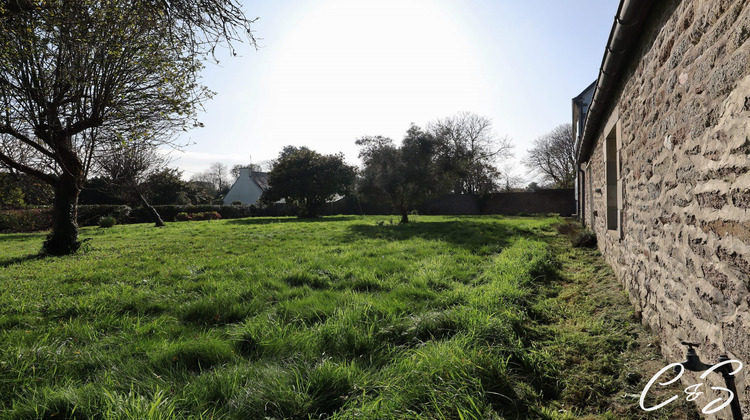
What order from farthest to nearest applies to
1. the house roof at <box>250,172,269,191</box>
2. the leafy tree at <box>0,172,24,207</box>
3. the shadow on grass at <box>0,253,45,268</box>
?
the house roof at <box>250,172,269,191</box> → the leafy tree at <box>0,172,24,207</box> → the shadow on grass at <box>0,253,45,268</box>

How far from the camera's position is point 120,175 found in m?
17.8

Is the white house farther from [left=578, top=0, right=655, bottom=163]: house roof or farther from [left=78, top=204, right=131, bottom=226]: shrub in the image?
[left=578, top=0, right=655, bottom=163]: house roof

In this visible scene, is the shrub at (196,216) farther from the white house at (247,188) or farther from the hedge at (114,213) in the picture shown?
the white house at (247,188)

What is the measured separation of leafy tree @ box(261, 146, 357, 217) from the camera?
2484 centimetres

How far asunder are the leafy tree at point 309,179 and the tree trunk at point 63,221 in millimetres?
16011

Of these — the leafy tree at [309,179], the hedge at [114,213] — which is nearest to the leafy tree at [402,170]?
the leafy tree at [309,179]

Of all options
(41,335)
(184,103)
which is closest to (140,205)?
(184,103)

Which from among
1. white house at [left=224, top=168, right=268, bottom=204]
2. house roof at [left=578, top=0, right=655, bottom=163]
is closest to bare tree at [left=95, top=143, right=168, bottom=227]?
house roof at [left=578, top=0, right=655, bottom=163]

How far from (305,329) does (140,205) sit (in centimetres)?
2414

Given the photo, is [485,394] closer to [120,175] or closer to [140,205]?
[120,175]

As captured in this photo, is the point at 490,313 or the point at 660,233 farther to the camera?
the point at 490,313

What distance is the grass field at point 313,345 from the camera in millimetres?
2119

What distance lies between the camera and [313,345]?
9.50 ft

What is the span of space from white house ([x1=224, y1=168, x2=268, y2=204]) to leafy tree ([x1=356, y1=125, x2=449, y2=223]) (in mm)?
27196
